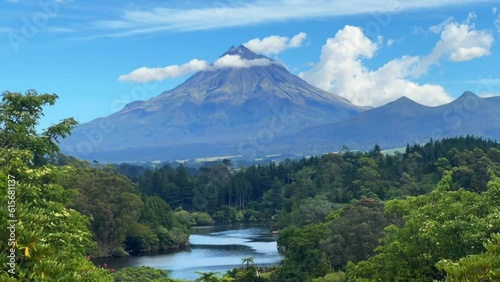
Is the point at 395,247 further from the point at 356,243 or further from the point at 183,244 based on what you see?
the point at 183,244

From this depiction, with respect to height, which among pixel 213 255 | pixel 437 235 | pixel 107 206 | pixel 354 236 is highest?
pixel 107 206

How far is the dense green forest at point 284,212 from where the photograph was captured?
9781mm

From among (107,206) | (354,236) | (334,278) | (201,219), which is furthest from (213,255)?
(201,219)

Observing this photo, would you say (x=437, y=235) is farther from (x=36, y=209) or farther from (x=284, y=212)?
(x=284, y=212)

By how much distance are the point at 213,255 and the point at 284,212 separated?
16284 millimetres

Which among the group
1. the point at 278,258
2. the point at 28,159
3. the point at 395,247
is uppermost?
the point at 28,159

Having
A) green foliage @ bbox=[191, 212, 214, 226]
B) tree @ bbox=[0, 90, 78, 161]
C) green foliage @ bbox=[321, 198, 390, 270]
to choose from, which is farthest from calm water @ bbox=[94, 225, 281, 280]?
tree @ bbox=[0, 90, 78, 161]

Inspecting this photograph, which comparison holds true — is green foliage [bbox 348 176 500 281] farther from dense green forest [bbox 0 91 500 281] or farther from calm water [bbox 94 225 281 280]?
calm water [bbox 94 225 281 280]

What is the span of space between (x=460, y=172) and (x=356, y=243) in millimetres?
30258

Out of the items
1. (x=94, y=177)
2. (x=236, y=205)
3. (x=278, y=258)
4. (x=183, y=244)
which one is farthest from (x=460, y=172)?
(x=236, y=205)

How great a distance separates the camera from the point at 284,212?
66438 millimetres

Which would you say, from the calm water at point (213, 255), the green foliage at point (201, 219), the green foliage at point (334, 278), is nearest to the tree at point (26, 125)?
the green foliage at point (334, 278)

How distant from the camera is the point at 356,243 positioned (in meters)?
33.4

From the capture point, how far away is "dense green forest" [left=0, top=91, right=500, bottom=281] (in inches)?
385
